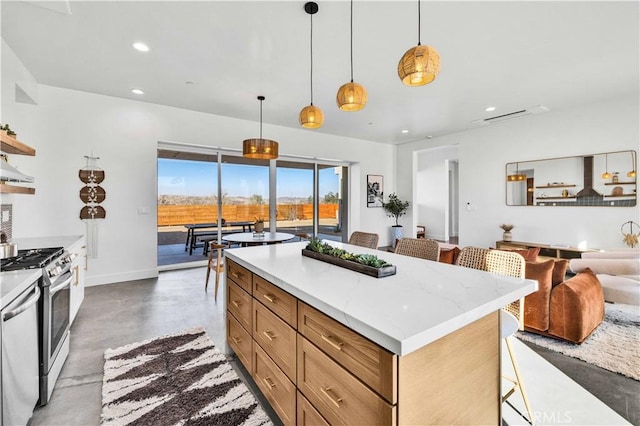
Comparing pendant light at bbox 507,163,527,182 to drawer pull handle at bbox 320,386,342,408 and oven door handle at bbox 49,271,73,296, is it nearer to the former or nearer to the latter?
drawer pull handle at bbox 320,386,342,408

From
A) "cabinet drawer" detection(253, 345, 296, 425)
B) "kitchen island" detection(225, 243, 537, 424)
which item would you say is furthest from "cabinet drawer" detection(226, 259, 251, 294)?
"cabinet drawer" detection(253, 345, 296, 425)

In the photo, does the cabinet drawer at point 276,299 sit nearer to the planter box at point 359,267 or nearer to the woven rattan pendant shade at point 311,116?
the planter box at point 359,267

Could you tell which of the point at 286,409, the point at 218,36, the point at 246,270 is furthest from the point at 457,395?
the point at 218,36

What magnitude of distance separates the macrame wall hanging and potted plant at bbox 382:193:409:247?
6179mm

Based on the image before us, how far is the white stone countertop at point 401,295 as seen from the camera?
0.90 metres

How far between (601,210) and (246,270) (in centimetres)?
587

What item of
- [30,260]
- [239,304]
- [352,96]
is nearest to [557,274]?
[352,96]

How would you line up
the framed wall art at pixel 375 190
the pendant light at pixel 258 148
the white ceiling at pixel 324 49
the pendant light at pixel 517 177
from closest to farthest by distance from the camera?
the white ceiling at pixel 324 49 → the pendant light at pixel 258 148 → the pendant light at pixel 517 177 → the framed wall art at pixel 375 190

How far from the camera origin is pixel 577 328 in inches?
95.7

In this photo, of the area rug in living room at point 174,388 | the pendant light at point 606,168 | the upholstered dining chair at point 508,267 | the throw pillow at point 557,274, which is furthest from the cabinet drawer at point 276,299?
the pendant light at point 606,168

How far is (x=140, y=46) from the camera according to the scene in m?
3.02

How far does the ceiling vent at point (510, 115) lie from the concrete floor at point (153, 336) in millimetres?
4326

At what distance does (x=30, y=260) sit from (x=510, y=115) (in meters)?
6.78

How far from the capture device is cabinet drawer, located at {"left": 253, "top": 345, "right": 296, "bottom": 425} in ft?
4.54
